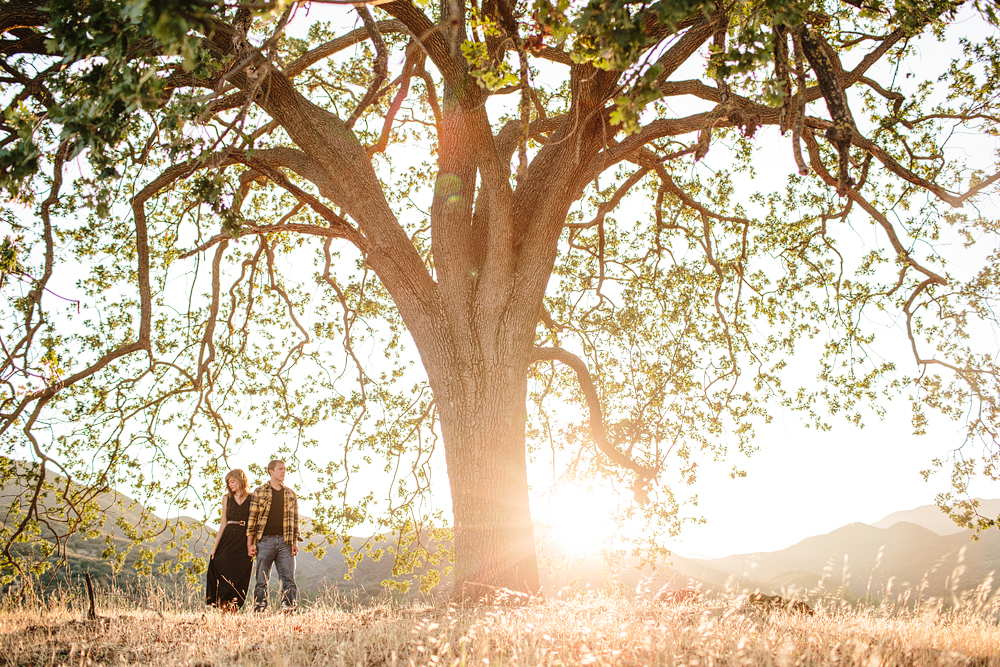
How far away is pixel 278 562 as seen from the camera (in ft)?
22.9

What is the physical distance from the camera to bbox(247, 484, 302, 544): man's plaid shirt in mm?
6898

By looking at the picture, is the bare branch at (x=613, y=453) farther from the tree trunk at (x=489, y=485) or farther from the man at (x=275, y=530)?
the man at (x=275, y=530)

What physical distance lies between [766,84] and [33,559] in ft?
31.4

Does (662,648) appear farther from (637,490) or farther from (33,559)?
(33,559)

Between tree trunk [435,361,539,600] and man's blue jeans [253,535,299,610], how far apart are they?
2325mm

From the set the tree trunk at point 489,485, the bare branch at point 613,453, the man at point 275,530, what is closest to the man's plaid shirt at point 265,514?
the man at point 275,530

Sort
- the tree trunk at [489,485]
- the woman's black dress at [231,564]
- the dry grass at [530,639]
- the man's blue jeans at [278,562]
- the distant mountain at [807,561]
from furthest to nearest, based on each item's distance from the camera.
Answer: the distant mountain at [807,561] < the woman's black dress at [231,564] < the man's blue jeans at [278,562] < the tree trunk at [489,485] < the dry grass at [530,639]

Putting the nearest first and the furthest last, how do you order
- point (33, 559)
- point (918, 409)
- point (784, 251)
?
point (33, 559) < point (918, 409) < point (784, 251)

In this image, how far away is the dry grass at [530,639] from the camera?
3.25 metres

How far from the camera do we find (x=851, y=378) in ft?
28.7

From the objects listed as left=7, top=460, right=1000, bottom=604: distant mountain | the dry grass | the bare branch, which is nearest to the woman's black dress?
left=7, top=460, right=1000, bottom=604: distant mountain

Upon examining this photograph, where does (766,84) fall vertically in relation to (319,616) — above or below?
above

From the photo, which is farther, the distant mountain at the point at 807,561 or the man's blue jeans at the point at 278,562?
the distant mountain at the point at 807,561

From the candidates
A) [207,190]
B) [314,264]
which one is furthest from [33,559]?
[207,190]
